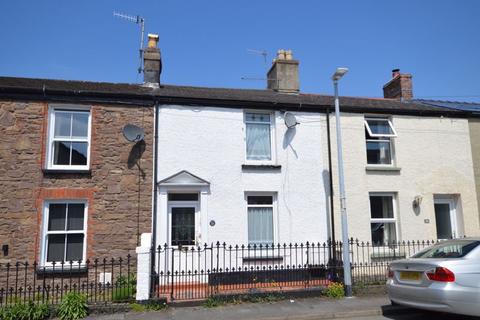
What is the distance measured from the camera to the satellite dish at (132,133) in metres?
10.5

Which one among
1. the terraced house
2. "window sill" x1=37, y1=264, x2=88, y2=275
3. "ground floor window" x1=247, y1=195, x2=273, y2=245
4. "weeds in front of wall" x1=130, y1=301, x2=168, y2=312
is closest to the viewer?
"weeds in front of wall" x1=130, y1=301, x2=168, y2=312

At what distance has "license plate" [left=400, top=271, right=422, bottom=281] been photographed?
22.3 ft

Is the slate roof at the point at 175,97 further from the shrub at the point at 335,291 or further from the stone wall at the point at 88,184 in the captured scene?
the shrub at the point at 335,291

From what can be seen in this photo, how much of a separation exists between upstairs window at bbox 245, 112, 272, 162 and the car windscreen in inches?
216

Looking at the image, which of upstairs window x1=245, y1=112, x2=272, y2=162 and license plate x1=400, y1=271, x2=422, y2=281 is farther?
upstairs window x1=245, y1=112, x2=272, y2=162

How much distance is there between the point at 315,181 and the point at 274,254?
2.55 meters

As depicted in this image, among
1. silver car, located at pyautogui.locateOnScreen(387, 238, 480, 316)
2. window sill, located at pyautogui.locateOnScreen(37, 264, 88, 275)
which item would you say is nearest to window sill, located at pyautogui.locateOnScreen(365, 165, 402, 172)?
silver car, located at pyautogui.locateOnScreen(387, 238, 480, 316)

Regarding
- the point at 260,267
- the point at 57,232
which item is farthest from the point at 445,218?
the point at 57,232

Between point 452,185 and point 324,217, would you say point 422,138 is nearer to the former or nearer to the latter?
point 452,185

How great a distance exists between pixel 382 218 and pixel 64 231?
9.35m

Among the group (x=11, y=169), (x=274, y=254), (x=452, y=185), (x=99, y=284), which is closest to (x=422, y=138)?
(x=452, y=185)

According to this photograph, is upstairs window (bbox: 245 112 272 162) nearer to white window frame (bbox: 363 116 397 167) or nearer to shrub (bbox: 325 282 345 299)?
white window frame (bbox: 363 116 397 167)

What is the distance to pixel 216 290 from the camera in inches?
361

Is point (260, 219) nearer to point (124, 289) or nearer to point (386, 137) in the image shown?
point (124, 289)
